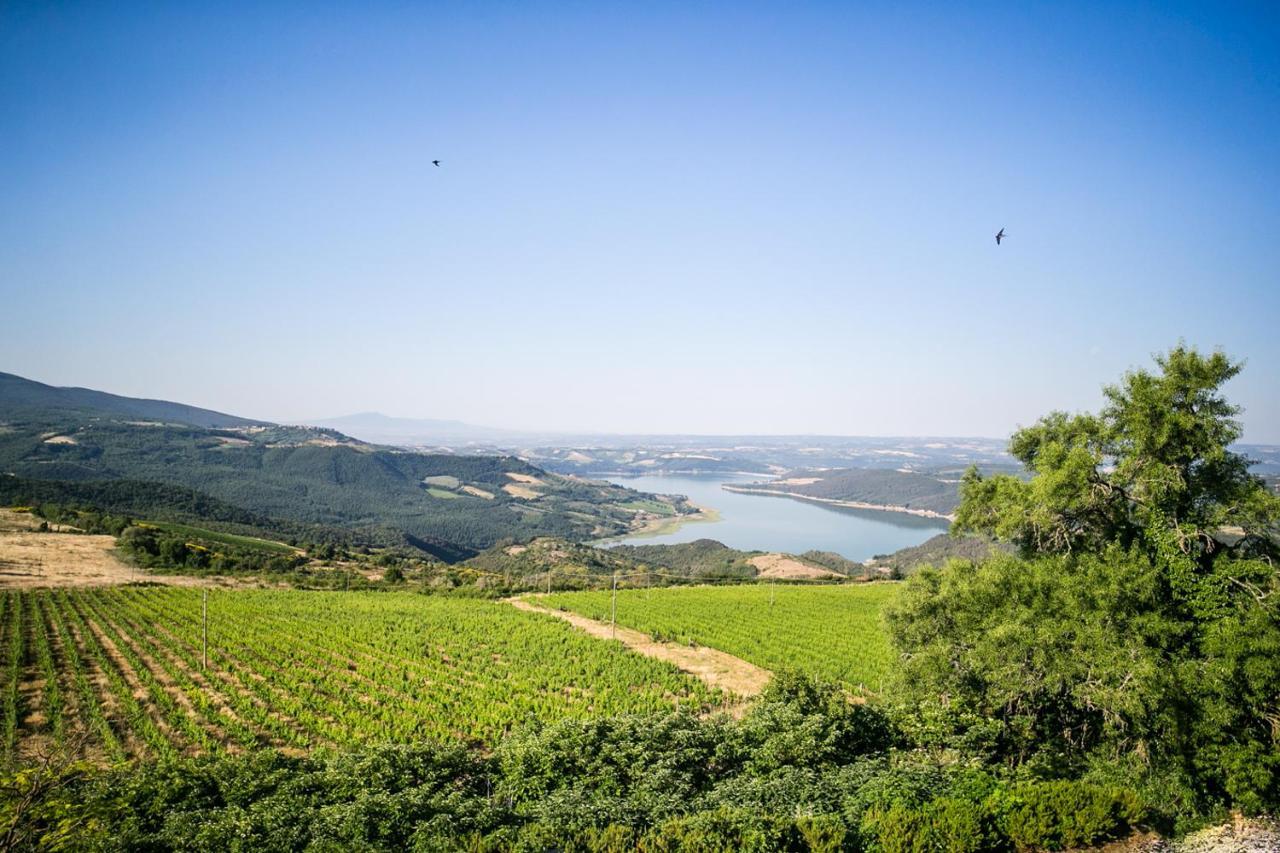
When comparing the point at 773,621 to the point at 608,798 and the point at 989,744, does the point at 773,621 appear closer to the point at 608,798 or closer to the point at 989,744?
the point at 989,744

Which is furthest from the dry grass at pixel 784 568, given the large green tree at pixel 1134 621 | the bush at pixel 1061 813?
the bush at pixel 1061 813

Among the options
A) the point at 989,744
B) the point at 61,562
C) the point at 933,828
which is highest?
the point at 933,828

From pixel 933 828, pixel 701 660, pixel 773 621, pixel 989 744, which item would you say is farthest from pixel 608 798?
pixel 773 621

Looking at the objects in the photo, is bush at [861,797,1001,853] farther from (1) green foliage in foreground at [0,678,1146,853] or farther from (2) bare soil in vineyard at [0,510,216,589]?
(2) bare soil in vineyard at [0,510,216,589]

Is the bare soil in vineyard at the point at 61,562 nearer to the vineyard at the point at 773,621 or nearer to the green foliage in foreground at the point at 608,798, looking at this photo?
the vineyard at the point at 773,621

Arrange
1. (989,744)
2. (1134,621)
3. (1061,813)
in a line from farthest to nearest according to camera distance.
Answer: (989,744) → (1134,621) → (1061,813)

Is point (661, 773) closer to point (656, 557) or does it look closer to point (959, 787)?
point (959, 787)
